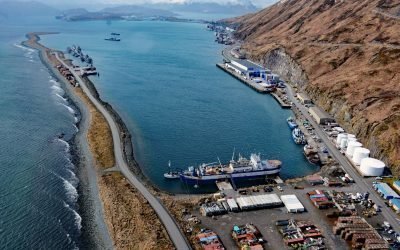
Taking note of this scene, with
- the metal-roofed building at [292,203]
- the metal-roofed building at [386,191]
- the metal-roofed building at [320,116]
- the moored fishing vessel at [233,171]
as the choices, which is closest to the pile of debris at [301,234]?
the metal-roofed building at [292,203]

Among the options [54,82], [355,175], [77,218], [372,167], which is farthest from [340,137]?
[54,82]

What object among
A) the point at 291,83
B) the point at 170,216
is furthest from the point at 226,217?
the point at 291,83

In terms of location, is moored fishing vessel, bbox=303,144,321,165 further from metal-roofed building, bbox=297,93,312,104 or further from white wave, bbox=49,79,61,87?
white wave, bbox=49,79,61,87

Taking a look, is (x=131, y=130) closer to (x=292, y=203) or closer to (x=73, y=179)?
(x=73, y=179)

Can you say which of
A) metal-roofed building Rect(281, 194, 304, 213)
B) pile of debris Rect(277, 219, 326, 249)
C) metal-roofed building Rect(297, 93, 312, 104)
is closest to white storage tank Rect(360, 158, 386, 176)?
metal-roofed building Rect(281, 194, 304, 213)

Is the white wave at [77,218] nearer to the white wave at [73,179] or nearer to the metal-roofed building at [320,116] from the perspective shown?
the white wave at [73,179]

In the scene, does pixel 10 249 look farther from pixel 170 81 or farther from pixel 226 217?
pixel 170 81
